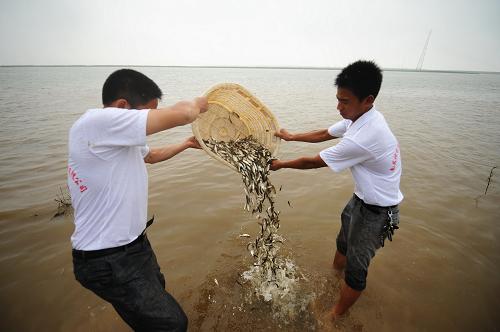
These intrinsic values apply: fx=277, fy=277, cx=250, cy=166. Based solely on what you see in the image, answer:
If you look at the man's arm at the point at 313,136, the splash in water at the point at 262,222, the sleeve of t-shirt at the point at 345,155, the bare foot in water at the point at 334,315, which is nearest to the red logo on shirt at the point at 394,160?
the sleeve of t-shirt at the point at 345,155

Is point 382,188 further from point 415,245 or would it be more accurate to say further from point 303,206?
point 303,206

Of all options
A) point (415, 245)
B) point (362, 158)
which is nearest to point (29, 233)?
point (362, 158)

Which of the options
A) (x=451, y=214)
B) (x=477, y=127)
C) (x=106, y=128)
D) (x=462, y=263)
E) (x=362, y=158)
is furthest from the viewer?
(x=477, y=127)

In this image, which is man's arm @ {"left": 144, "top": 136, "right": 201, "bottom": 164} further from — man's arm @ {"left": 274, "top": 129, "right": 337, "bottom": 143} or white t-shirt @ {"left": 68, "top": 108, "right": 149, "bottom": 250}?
man's arm @ {"left": 274, "top": 129, "right": 337, "bottom": 143}

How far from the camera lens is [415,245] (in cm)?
482

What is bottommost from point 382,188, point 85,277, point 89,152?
point 85,277

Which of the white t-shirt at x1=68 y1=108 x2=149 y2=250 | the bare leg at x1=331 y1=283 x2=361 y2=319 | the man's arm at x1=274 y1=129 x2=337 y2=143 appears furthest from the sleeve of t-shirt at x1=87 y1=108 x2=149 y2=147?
the bare leg at x1=331 y1=283 x2=361 y2=319

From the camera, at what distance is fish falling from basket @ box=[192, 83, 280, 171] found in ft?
11.7

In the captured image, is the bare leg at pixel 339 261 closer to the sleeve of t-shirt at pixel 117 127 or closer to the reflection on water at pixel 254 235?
the reflection on water at pixel 254 235

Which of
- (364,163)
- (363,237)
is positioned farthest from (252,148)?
(363,237)

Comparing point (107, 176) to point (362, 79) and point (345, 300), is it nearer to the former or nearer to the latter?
point (362, 79)

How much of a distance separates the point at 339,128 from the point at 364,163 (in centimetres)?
93

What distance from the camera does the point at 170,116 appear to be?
1904 mm

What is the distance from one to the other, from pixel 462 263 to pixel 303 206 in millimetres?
2795
